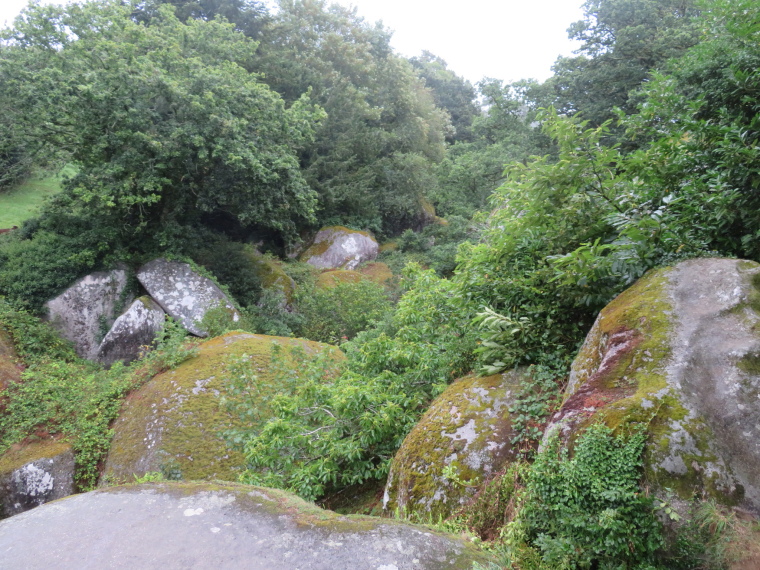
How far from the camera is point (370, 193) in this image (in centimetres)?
2120

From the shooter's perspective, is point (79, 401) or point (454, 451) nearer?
point (454, 451)

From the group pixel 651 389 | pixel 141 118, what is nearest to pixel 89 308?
pixel 141 118

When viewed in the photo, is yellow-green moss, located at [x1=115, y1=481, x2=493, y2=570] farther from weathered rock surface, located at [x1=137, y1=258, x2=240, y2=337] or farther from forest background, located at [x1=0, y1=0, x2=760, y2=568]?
weathered rock surface, located at [x1=137, y1=258, x2=240, y2=337]

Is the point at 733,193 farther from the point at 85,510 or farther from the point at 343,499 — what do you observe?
the point at 85,510

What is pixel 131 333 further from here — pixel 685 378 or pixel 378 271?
pixel 685 378

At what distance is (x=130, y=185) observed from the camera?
441 inches

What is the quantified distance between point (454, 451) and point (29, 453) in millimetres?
7362

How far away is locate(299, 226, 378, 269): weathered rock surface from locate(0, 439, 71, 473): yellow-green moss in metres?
12.5

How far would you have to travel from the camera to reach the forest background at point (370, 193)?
3.57 metres

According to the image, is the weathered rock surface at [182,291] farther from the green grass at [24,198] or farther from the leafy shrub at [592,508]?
the leafy shrub at [592,508]

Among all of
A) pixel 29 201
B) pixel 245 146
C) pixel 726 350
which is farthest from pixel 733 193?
pixel 29 201

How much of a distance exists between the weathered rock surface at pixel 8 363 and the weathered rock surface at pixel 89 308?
1.36 m

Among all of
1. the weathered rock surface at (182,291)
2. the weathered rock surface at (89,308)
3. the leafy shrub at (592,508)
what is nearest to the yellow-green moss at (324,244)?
the weathered rock surface at (182,291)

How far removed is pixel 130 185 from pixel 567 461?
12273mm
